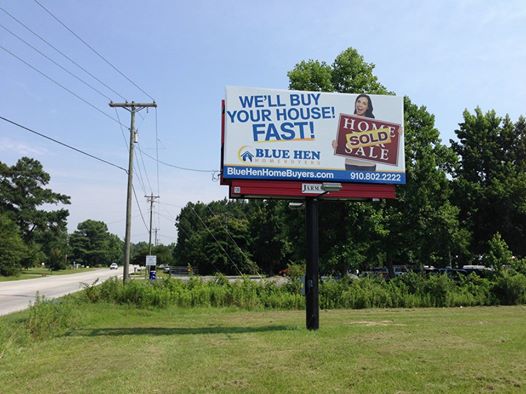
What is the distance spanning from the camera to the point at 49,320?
1357cm

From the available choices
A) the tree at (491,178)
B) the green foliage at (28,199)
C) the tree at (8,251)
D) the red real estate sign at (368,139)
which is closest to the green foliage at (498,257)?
the tree at (491,178)

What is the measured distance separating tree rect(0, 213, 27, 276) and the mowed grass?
2068 inches

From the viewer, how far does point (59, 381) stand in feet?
26.0

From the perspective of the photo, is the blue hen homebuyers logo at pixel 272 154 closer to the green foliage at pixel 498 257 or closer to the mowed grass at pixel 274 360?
the mowed grass at pixel 274 360

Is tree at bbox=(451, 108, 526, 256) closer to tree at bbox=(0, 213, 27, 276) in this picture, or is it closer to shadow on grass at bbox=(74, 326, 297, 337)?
shadow on grass at bbox=(74, 326, 297, 337)

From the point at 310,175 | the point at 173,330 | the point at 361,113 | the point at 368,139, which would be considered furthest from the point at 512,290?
the point at 173,330

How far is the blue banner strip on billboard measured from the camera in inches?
543

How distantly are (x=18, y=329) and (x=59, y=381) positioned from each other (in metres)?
5.37

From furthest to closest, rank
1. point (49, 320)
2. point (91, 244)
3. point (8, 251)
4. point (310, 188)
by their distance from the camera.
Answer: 1. point (91, 244)
2. point (8, 251)
3. point (310, 188)
4. point (49, 320)

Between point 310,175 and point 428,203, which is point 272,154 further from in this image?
point 428,203

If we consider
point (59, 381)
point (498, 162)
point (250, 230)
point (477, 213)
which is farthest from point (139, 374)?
point (250, 230)

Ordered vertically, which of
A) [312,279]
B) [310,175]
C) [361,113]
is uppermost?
[361,113]

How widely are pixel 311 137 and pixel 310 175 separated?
110 cm

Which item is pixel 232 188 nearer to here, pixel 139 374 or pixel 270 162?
pixel 270 162
